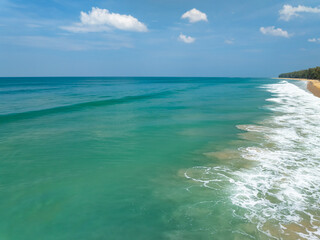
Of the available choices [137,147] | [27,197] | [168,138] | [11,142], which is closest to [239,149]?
[168,138]

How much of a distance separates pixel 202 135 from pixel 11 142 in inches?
438

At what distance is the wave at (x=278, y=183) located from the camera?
5652 mm

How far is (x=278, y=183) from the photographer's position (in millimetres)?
7738

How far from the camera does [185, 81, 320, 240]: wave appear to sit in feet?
18.5

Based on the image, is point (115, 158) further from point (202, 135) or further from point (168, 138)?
point (202, 135)

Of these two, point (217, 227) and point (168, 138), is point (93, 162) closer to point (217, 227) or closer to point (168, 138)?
point (168, 138)

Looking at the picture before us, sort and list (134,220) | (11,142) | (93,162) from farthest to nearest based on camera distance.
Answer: (11,142) → (93,162) → (134,220)

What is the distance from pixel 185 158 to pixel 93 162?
4008 millimetres

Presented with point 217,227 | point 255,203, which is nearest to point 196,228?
point 217,227

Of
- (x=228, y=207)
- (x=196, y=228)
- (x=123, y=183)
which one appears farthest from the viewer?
(x=123, y=183)

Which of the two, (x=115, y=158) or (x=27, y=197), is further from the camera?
(x=115, y=158)

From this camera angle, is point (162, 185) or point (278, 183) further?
point (162, 185)

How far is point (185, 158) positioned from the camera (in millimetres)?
10336

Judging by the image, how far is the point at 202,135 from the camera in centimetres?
1406
